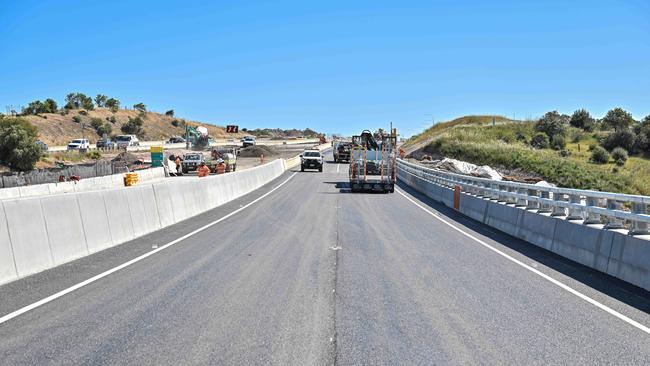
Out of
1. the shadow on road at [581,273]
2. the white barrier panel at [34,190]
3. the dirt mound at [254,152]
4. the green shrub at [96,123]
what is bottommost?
the dirt mound at [254,152]

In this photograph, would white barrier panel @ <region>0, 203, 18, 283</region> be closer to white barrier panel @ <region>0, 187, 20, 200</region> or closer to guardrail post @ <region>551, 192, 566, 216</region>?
guardrail post @ <region>551, 192, 566, 216</region>

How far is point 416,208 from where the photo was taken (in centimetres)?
2606

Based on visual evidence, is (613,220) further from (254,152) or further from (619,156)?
(254,152)

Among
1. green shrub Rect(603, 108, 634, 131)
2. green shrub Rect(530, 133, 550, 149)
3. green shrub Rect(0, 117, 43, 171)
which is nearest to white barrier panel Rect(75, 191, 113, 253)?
green shrub Rect(0, 117, 43, 171)

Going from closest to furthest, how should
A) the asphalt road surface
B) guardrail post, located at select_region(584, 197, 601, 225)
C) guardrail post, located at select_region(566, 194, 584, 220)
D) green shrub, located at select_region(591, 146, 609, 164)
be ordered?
the asphalt road surface < guardrail post, located at select_region(584, 197, 601, 225) < guardrail post, located at select_region(566, 194, 584, 220) < green shrub, located at select_region(591, 146, 609, 164)

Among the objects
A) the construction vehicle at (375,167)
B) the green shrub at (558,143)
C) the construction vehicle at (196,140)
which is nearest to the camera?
the construction vehicle at (375,167)

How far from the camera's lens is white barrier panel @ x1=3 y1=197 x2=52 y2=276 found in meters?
9.91

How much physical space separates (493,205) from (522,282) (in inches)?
404

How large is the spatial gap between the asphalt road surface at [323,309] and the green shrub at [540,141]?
7495cm

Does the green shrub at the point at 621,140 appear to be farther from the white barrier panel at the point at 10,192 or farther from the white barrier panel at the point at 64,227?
the white barrier panel at the point at 64,227

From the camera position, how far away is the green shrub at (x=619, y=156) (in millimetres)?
64875

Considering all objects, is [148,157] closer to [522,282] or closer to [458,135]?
[458,135]

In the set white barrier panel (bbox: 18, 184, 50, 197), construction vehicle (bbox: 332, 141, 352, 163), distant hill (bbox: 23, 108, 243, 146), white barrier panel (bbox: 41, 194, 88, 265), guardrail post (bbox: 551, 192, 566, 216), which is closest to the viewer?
white barrier panel (bbox: 41, 194, 88, 265)

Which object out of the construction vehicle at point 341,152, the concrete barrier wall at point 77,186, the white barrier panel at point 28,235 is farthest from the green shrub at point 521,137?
the white barrier panel at point 28,235
